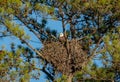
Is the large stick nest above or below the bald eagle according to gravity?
below

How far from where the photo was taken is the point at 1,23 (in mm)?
9883

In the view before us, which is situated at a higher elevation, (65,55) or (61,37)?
(61,37)

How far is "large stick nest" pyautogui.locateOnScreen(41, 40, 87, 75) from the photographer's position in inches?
386

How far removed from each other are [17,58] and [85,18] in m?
1.50

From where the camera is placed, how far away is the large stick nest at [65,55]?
9805mm

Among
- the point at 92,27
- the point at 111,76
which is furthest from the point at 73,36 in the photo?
the point at 111,76

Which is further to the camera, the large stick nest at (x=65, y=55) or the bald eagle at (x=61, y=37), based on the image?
the bald eagle at (x=61, y=37)

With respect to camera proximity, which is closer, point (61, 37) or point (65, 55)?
point (65, 55)

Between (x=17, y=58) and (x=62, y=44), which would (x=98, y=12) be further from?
(x=17, y=58)

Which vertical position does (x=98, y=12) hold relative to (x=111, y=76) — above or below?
above

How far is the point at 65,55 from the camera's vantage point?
997cm

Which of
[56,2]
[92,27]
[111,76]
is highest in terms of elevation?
[56,2]

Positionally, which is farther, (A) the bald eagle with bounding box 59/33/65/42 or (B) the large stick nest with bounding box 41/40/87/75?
(A) the bald eagle with bounding box 59/33/65/42

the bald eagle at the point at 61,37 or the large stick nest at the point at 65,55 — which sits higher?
the bald eagle at the point at 61,37
